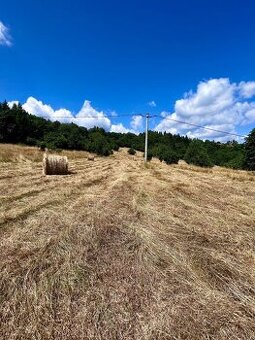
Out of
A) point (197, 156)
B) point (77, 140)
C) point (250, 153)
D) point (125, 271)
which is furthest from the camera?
point (197, 156)

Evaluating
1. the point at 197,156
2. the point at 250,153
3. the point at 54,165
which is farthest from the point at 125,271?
the point at 197,156

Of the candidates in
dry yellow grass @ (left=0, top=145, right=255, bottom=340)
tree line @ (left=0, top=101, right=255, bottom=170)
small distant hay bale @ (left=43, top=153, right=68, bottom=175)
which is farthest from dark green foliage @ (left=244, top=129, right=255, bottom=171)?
dry yellow grass @ (left=0, top=145, right=255, bottom=340)

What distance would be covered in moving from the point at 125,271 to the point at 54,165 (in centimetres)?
1183

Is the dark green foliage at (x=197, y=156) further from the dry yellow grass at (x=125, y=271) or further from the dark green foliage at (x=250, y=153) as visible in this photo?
the dry yellow grass at (x=125, y=271)

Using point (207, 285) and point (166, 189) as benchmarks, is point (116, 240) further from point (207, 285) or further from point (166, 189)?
point (166, 189)

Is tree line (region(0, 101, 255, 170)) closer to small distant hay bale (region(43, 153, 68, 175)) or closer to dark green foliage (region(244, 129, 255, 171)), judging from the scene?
dark green foliage (region(244, 129, 255, 171))

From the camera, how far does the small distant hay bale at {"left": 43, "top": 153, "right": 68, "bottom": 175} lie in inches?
599

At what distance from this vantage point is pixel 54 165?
1546cm

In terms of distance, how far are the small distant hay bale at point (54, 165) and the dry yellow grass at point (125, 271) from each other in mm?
7233

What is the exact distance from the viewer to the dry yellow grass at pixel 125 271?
3.20 meters

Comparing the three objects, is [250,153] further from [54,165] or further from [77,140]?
[54,165]

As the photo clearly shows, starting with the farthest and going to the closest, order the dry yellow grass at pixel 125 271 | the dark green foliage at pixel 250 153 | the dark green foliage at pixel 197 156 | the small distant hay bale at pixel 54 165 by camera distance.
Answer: the dark green foliage at pixel 197 156, the dark green foliage at pixel 250 153, the small distant hay bale at pixel 54 165, the dry yellow grass at pixel 125 271

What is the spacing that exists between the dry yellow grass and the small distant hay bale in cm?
723

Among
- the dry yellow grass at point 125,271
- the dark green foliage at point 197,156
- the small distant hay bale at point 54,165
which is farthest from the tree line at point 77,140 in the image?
the dry yellow grass at point 125,271
